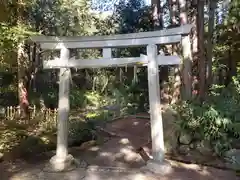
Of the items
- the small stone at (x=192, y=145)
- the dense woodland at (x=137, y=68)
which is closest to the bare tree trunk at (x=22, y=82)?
the dense woodland at (x=137, y=68)

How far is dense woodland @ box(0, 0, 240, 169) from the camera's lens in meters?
6.98

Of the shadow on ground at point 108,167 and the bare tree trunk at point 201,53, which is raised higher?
the bare tree trunk at point 201,53

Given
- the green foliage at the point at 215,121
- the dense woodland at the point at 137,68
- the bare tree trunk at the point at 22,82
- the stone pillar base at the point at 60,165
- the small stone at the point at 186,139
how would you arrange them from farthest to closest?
the bare tree trunk at the point at 22,82 < the small stone at the point at 186,139 < the dense woodland at the point at 137,68 < the green foliage at the point at 215,121 < the stone pillar base at the point at 60,165

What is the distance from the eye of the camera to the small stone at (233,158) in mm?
6309

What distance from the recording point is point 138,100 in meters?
14.3

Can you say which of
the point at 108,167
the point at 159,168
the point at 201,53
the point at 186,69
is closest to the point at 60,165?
the point at 108,167

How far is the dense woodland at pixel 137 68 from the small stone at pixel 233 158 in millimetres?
167

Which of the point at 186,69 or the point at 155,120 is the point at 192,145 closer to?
the point at 155,120

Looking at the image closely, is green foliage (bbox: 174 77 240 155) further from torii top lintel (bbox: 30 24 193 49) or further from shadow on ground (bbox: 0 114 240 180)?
torii top lintel (bbox: 30 24 193 49)

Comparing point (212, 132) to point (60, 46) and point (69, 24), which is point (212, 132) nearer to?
point (60, 46)

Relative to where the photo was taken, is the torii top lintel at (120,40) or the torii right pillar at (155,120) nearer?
the torii top lintel at (120,40)

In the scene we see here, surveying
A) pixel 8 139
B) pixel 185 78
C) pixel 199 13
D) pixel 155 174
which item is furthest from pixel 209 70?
pixel 8 139

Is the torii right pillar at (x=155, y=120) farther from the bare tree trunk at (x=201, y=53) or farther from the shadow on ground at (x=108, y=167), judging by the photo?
the bare tree trunk at (x=201, y=53)

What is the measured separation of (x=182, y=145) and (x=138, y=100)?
7.17m
